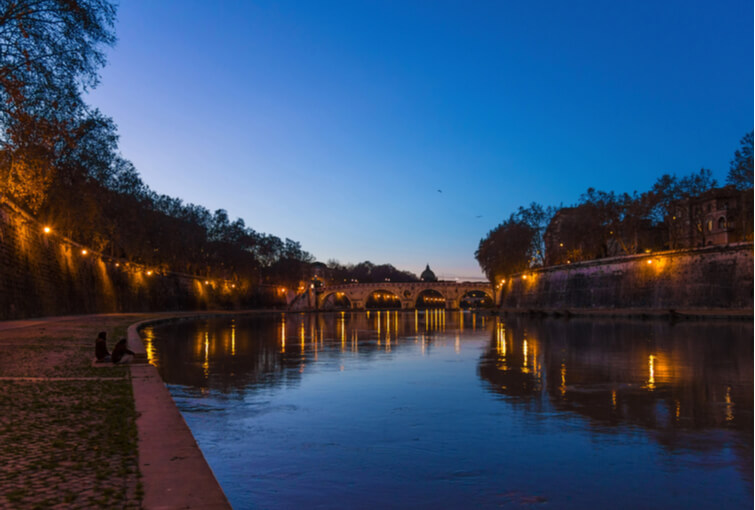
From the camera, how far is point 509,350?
22391 millimetres

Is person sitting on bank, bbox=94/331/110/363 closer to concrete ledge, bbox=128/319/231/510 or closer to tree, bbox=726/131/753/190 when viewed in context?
concrete ledge, bbox=128/319/231/510

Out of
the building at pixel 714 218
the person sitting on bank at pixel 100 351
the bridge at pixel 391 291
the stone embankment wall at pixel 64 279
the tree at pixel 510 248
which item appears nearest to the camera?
the person sitting on bank at pixel 100 351

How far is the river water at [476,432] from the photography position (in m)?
5.93

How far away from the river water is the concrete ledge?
1.92ft

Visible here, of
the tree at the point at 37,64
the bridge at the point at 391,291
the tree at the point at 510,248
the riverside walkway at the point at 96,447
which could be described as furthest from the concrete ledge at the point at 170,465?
the bridge at the point at 391,291

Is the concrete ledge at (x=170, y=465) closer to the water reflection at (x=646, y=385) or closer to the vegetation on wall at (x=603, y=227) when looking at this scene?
the water reflection at (x=646, y=385)

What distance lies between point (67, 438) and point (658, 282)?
57.8 metres

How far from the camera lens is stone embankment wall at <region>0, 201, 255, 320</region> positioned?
101ft

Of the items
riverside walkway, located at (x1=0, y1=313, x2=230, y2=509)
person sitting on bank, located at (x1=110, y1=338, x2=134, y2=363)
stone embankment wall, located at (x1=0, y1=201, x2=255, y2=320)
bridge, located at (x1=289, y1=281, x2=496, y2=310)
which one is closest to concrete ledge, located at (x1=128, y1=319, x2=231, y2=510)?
riverside walkway, located at (x1=0, y1=313, x2=230, y2=509)

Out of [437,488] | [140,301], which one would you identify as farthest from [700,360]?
[140,301]

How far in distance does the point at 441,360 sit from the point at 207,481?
47.6 feet

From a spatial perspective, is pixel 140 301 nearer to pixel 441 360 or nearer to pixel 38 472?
pixel 441 360

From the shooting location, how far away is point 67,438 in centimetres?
621

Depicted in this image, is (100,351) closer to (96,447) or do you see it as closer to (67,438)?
(67,438)
